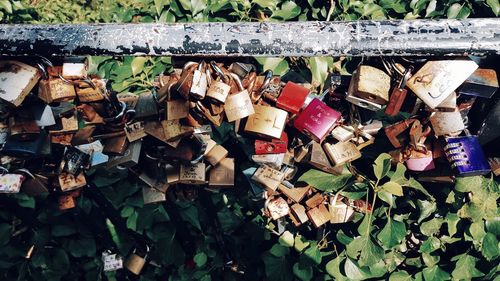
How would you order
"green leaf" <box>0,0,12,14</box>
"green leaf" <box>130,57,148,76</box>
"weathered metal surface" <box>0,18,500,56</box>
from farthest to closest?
"green leaf" <box>0,0,12,14</box> < "green leaf" <box>130,57,148,76</box> < "weathered metal surface" <box>0,18,500,56</box>

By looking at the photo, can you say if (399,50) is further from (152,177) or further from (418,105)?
(152,177)

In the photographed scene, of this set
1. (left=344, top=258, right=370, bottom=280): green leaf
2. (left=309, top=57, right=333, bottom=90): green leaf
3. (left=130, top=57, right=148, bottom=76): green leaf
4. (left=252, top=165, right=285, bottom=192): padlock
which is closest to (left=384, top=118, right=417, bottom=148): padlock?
(left=309, top=57, right=333, bottom=90): green leaf

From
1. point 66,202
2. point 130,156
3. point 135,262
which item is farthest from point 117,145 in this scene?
point 135,262

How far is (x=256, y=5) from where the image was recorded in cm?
239

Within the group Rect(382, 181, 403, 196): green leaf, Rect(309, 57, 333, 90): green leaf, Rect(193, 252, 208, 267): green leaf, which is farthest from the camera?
Rect(193, 252, 208, 267): green leaf

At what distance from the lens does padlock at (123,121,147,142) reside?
6.32ft

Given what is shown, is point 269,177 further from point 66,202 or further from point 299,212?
point 66,202

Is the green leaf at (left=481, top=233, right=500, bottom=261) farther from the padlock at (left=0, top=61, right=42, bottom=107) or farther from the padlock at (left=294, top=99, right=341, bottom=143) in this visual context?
the padlock at (left=0, top=61, right=42, bottom=107)

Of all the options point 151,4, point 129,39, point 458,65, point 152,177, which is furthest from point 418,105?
point 151,4

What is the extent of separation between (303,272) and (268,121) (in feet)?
3.03

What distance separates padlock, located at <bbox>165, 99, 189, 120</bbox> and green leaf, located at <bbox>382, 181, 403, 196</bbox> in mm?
850

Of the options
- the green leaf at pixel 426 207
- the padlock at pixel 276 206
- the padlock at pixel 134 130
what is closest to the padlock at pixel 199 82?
the padlock at pixel 134 130

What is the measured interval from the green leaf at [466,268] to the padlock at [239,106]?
49.3 inches

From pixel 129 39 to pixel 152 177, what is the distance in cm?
83
